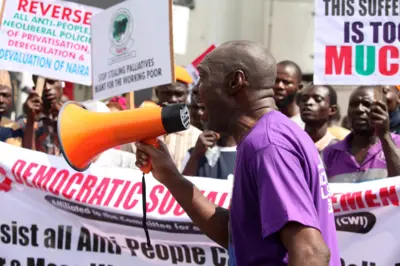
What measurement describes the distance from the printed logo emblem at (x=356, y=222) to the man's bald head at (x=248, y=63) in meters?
1.92

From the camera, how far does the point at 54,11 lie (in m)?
6.64

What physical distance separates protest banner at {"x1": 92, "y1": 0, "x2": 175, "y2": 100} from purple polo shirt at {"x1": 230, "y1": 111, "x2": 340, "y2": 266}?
3056 millimetres

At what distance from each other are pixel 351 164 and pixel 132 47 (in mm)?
1688

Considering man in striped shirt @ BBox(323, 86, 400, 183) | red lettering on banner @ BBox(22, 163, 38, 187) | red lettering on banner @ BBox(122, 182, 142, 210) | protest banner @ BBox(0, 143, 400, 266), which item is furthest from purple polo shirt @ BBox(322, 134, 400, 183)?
red lettering on banner @ BBox(22, 163, 38, 187)

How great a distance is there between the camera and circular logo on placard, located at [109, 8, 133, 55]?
5930 mm

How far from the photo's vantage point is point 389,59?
18.7ft

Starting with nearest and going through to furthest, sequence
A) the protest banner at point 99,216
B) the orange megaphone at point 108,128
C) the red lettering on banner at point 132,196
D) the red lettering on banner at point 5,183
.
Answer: the orange megaphone at point 108,128, the protest banner at point 99,216, the red lettering on banner at point 132,196, the red lettering on banner at point 5,183

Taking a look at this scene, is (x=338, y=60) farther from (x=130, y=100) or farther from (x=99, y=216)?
(x=99, y=216)

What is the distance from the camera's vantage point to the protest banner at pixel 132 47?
18.7 ft

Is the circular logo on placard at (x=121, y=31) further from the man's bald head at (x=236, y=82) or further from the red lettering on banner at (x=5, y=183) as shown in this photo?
the man's bald head at (x=236, y=82)

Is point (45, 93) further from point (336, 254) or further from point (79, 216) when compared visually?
point (336, 254)

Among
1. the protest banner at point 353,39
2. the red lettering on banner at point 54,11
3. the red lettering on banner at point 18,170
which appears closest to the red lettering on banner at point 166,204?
the red lettering on banner at point 18,170

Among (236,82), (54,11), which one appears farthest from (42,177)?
(236,82)

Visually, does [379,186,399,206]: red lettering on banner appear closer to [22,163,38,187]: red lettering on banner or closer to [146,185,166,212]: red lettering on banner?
[146,185,166,212]: red lettering on banner
